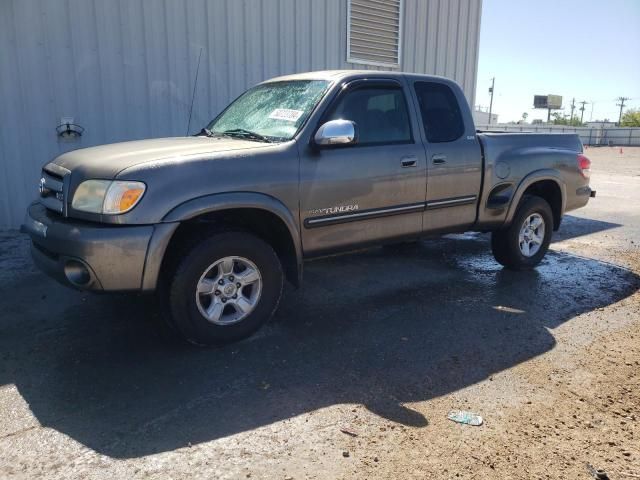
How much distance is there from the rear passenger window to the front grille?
3.02 metres

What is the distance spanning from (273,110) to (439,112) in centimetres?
159

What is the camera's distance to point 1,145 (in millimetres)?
6793

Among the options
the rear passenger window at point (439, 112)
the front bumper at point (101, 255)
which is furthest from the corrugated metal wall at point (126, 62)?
the front bumper at point (101, 255)

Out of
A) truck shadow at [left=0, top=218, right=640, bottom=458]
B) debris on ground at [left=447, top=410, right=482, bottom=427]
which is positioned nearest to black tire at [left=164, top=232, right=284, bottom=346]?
truck shadow at [left=0, top=218, right=640, bottom=458]

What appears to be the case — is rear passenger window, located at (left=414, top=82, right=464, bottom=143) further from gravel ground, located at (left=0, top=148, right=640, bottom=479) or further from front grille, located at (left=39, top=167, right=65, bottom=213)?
front grille, located at (left=39, top=167, right=65, bottom=213)

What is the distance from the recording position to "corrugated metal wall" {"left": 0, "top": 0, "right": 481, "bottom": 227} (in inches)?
265

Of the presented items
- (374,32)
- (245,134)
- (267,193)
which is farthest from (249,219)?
(374,32)

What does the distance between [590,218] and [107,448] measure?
9.32 metres

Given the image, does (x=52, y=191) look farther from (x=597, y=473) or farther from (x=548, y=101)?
(x=548, y=101)

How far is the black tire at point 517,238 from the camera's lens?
18.7 ft

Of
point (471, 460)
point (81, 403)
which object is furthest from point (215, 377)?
point (471, 460)

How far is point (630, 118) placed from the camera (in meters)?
82.8

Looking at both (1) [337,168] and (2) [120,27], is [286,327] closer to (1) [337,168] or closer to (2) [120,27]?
(1) [337,168]

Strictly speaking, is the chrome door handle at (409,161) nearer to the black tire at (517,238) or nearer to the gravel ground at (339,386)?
the gravel ground at (339,386)
